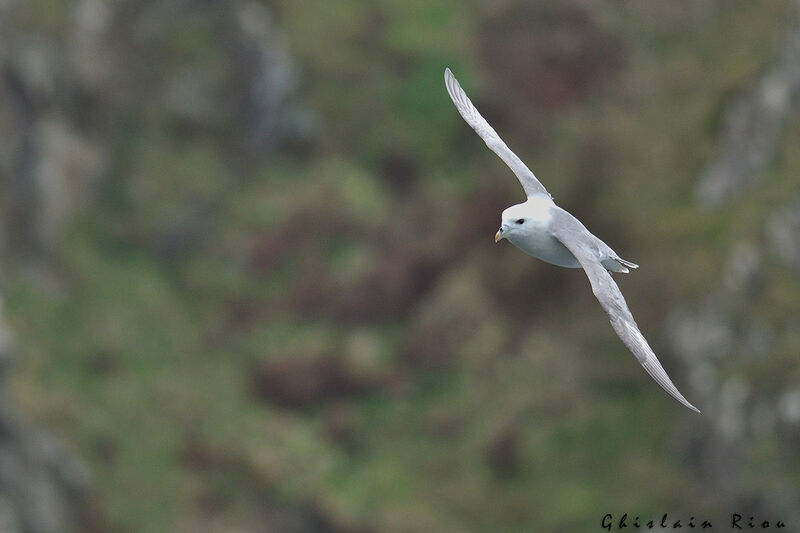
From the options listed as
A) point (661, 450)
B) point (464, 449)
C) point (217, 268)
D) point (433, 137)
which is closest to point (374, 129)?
point (433, 137)

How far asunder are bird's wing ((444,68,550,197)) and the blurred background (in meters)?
7.38

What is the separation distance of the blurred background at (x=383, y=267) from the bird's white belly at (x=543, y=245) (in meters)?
8.35

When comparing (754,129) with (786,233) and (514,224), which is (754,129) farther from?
(514,224)

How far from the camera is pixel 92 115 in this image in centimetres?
2741

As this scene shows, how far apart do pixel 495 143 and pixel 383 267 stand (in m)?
12.7

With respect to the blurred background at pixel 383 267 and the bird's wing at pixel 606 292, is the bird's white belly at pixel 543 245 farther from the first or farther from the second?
the blurred background at pixel 383 267

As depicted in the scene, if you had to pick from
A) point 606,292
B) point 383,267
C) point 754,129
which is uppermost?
point 754,129

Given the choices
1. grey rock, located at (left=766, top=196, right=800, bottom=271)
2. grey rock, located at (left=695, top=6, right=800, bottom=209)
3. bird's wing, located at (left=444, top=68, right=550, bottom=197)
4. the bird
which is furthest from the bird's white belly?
grey rock, located at (left=695, top=6, right=800, bottom=209)

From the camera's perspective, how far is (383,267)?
26469 mm

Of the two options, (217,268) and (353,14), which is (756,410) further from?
(353,14)

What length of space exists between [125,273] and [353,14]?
7839mm

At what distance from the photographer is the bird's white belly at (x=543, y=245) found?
462 inches

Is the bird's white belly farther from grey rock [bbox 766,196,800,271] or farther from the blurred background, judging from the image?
grey rock [bbox 766,196,800,271]

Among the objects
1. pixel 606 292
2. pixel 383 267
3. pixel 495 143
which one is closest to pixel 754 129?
pixel 383 267
